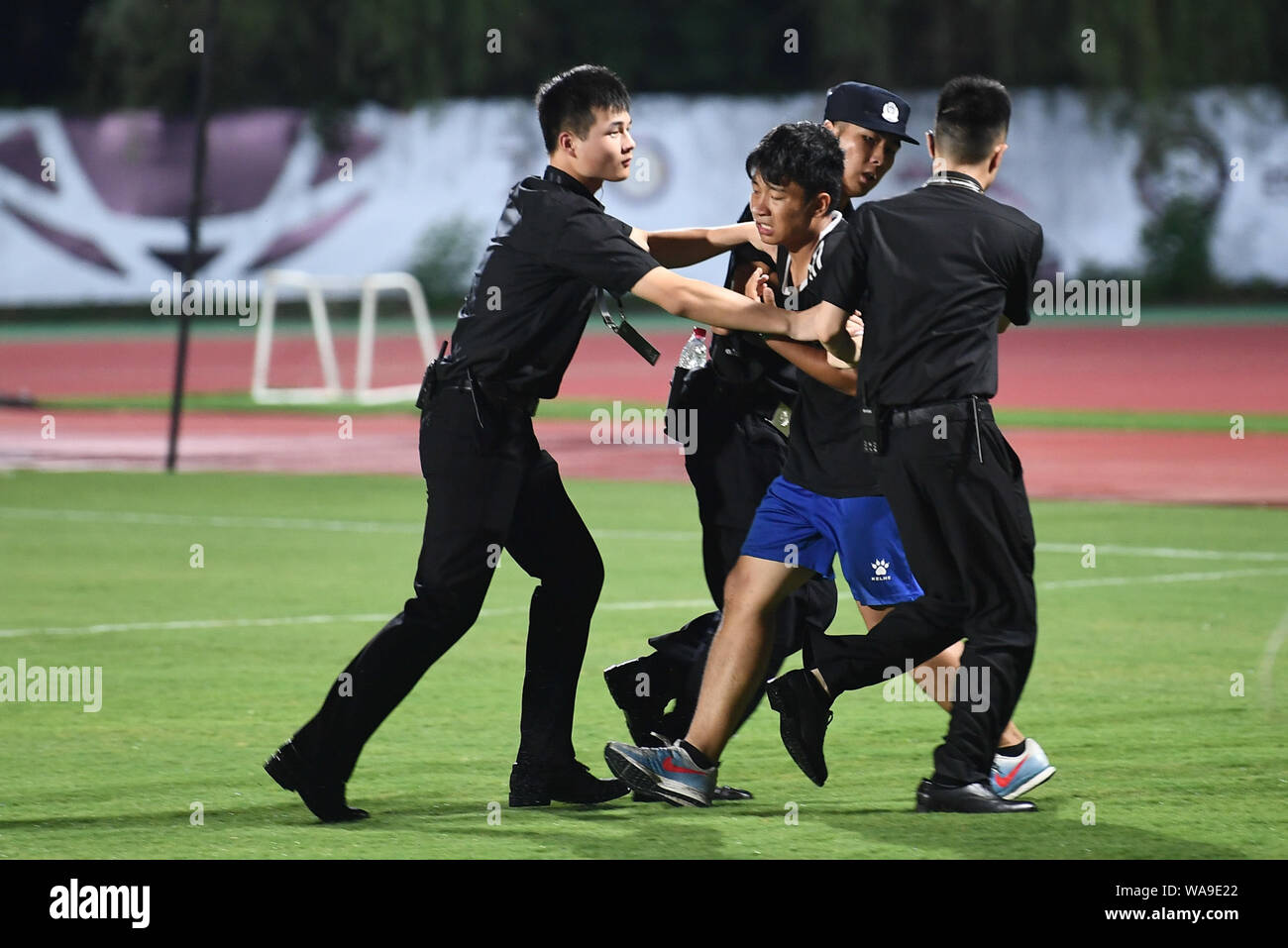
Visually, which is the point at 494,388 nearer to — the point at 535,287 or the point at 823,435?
the point at 535,287

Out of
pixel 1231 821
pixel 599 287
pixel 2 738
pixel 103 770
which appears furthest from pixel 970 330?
pixel 2 738

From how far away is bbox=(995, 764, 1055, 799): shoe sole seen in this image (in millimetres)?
6652

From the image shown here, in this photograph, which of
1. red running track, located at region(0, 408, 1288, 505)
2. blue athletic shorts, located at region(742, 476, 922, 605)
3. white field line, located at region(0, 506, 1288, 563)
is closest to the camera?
blue athletic shorts, located at region(742, 476, 922, 605)

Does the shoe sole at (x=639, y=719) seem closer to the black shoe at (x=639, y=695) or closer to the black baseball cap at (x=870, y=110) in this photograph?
the black shoe at (x=639, y=695)

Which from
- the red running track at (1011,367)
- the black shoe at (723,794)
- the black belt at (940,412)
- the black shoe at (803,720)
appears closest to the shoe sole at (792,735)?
the black shoe at (803,720)

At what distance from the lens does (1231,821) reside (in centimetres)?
642

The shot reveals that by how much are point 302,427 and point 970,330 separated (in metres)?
18.0

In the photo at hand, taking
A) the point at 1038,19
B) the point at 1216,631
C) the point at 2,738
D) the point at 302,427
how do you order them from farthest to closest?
the point at 1038,19
the point at 302,427
the point at 1216,631
the point at 2,738

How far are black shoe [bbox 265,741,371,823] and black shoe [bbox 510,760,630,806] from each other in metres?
0.51

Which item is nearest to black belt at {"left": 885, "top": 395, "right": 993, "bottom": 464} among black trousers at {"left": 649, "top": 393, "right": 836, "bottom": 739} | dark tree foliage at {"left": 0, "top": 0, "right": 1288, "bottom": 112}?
black trousers at {"left": 649, "top": 393, "right": 836, "bottom": 739}

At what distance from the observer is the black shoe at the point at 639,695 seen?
287 inches

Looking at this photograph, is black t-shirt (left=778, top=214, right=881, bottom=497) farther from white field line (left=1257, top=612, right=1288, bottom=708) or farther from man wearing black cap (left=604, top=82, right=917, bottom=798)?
white field line (left=1257, top=612, right=1288, bottom=708)
